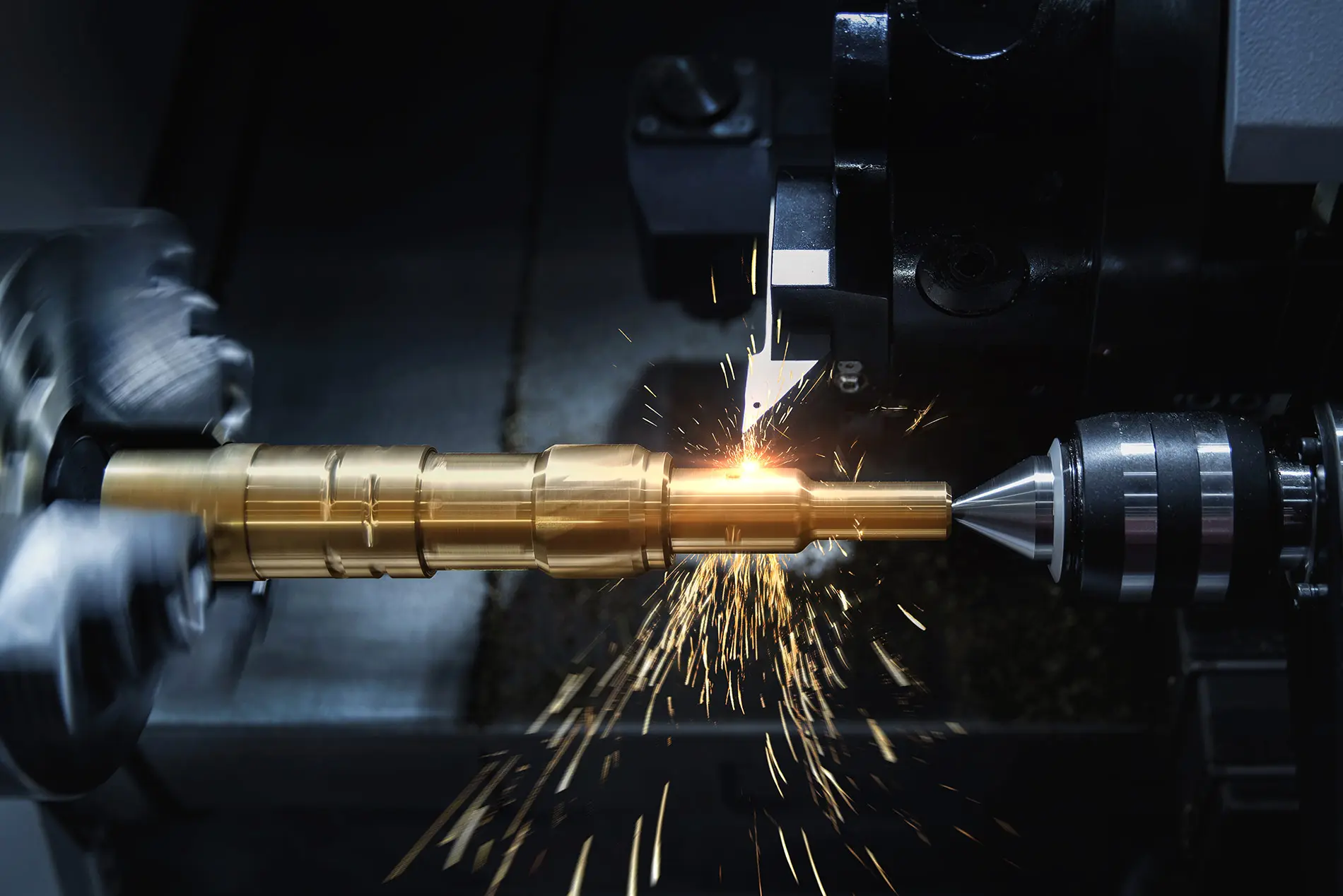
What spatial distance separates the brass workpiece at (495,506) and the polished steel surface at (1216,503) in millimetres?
142

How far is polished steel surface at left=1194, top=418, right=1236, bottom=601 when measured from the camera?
0.66m

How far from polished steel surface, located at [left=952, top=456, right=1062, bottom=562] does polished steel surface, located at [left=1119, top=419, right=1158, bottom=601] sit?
0.04 metres

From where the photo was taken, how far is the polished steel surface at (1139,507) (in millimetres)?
660

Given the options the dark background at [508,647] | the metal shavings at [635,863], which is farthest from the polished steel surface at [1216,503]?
the metal shavings at [635,863]

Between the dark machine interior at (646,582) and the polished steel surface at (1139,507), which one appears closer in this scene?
the polished steel surface at (1139,507)

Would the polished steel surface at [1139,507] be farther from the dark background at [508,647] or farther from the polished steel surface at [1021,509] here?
the dark background at [508,647]

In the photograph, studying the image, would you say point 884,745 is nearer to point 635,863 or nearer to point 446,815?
point 635,863

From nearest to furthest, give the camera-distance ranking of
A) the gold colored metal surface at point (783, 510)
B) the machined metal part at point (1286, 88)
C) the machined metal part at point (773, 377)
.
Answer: the machined metal part at point (1286, 88) → the gold colored metal surface at point (783, 510) → the machined metal part at point (773, 377)

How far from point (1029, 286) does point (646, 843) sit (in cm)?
50

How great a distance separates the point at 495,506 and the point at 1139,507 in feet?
1.19

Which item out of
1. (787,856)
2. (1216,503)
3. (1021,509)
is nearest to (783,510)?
(1021,509)

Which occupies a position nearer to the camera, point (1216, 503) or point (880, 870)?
point (1216, 503)

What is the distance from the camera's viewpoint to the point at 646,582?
97 centimetres

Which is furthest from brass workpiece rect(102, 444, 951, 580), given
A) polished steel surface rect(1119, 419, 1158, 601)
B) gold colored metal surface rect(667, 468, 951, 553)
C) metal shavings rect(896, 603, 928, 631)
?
metal shavings rect(896, 603, 928, 631)
